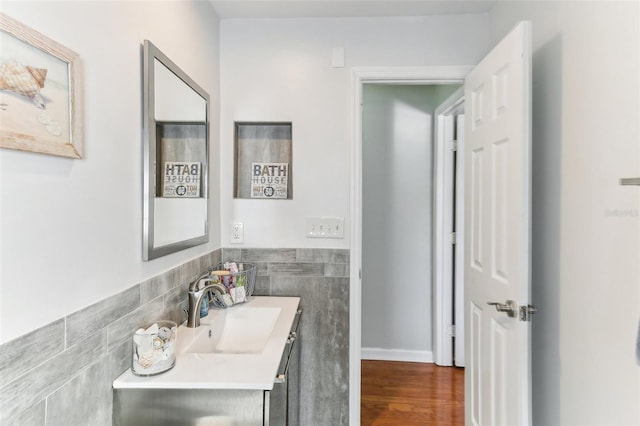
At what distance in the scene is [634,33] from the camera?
3.25 feet

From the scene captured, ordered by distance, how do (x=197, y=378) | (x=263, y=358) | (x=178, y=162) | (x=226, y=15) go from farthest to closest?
1. (x=226, y=15)
2. (x=178, y=162)
3. (x=263, y=358)
4. (x=197, y=378)

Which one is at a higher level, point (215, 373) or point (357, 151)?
point (357, 151)

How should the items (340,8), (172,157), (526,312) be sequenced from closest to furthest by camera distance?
(526,312) < (172,157) < (340,8)

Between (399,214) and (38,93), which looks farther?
(399,214)

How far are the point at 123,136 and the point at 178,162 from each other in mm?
363

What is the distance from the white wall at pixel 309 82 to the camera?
2.03 m

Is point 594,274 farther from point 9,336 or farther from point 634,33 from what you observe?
point 9,336

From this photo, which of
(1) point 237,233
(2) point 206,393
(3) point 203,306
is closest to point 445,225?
(1) point 237,233

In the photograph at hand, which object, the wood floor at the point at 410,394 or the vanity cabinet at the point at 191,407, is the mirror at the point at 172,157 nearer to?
the vanity cabinet at the point at 191,407

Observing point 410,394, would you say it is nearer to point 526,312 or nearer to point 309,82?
point 526,312

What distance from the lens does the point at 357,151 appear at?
6.69ft

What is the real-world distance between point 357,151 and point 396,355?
1863 millimetres

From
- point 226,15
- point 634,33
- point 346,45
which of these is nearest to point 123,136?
point 226,15

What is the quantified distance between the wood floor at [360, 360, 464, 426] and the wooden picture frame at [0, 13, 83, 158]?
218cm
